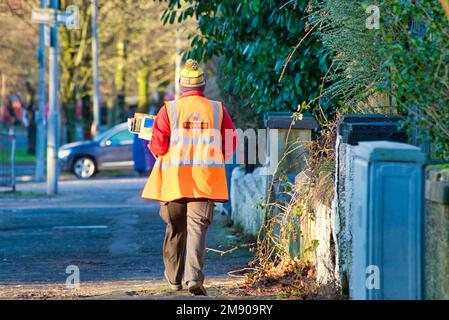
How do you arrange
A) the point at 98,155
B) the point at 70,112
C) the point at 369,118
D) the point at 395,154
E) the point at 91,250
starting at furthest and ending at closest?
the point at 70,112, the point at 98,155, the point at 91,250, the point at 369,118, the point at 395,154

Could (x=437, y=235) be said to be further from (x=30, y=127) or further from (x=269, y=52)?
(x=30, y=127)

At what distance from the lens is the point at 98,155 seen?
30.9 metres

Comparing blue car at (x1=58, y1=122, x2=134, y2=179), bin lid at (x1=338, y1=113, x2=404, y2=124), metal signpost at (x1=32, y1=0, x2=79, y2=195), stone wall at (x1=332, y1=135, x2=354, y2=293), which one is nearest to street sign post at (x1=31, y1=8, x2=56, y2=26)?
metal signpost at (x1=32, y1=0, x2=79, y2=195)

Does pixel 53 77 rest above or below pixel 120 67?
below

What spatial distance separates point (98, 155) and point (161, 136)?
77.0ft

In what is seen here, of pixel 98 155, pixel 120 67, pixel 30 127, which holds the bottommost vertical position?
pixel 98 155

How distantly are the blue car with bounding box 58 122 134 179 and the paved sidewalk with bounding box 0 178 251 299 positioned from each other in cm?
1108

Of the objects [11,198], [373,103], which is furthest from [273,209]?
[11,198]

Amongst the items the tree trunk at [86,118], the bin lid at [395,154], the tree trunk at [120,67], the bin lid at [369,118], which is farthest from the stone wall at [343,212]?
the tree trunk at [86,118]

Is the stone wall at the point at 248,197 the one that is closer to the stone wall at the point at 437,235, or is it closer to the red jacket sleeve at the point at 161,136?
the red jacket sleeve at the point at 161,136

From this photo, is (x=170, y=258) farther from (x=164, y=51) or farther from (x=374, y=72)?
(x=164, y=51)

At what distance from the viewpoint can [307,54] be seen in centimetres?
1125

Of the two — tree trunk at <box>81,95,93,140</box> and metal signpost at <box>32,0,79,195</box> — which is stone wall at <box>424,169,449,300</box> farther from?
tree trunk at <box>81,95,93,140</box>

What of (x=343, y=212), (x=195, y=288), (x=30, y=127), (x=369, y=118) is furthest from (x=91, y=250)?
(x=30, y=127)
